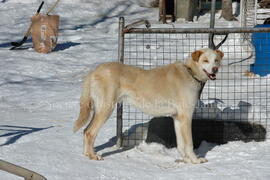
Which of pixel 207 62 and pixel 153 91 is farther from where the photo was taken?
pixel 153 91

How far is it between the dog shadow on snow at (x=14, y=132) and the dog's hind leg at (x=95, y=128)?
994 millimetres

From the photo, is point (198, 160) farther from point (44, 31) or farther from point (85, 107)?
point (44, 31)

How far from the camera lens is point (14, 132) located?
6.79 metres

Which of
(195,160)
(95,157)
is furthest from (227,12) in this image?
(95,157)

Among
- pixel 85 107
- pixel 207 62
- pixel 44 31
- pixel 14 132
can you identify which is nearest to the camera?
pixel 207 62

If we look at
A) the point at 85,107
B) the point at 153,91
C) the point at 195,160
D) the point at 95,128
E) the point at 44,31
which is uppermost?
the point at 44,31

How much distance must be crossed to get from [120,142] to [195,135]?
3.17 feet

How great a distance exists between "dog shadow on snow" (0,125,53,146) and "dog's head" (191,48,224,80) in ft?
7.90

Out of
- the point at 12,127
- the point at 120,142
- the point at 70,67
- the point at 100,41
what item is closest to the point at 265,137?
the point at 120,142

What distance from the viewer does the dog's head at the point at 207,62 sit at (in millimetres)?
5785

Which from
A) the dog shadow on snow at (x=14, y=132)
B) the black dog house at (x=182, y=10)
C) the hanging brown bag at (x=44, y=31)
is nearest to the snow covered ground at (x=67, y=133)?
the dog shadow on snow at (x=14, y=132)

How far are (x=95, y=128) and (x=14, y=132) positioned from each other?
4.61ft

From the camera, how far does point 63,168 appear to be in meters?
5.33

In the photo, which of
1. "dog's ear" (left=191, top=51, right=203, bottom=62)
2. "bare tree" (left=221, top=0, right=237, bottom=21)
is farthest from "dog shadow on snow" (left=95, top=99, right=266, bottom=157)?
"bare tree" (left=221, top=0, right=237, bottom=21)
